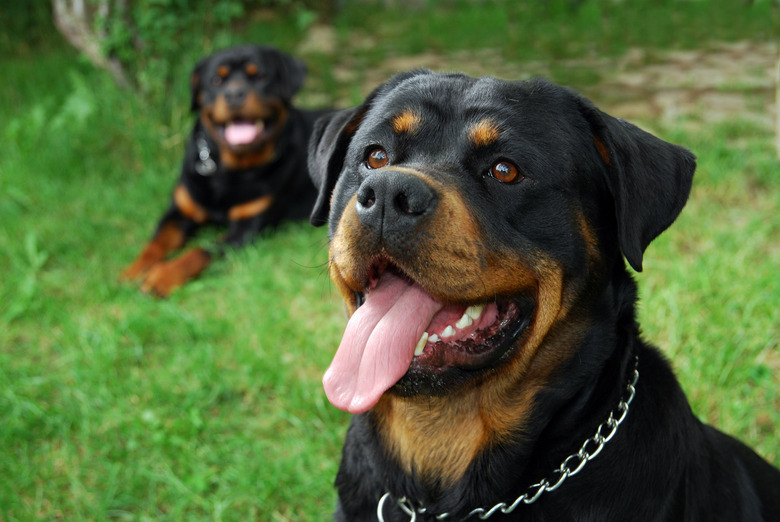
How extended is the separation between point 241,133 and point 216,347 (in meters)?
1.93

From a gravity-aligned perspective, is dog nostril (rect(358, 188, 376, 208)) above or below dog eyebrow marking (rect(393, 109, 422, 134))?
below

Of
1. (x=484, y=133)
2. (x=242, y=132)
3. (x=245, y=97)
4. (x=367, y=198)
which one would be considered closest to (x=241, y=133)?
(x=242, y=132)

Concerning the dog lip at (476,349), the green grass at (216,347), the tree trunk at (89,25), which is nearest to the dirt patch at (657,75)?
the green grass at (216,347)

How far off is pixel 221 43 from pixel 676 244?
3969mm

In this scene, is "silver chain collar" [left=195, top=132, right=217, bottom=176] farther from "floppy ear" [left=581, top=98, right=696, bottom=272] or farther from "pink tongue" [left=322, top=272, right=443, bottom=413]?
"floppy ear" [left=581, top=98, right=696, bottom=272]

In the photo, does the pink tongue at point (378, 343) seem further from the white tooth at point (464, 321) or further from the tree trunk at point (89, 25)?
the tree trunk at point (89, 25)

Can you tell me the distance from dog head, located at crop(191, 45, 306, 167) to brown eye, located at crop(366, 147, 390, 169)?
9.55 ft

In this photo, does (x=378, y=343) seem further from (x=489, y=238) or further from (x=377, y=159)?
(x=377, y=159)

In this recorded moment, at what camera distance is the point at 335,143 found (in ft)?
7.50

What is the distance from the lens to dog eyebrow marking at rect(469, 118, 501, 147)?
1.93 meters

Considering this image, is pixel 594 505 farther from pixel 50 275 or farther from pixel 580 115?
pixel 50 275

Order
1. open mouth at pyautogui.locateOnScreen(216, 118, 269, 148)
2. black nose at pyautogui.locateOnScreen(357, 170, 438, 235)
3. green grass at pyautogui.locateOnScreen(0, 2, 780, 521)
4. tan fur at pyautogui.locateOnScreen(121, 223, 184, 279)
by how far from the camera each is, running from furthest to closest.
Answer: open mouth at pyautogui.locateOnScreen(216, 118, 269, 148) → tan fur at pyautogui.locateOnScreen(121, 223, 184, 279) → green grass at pyautogui.locateOnScreen(0, 2, 780, 521) → black nose at pyautogui.locateOnScreen(357, 170, 438, 235)

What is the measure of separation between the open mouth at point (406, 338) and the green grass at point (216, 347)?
0.93 metres

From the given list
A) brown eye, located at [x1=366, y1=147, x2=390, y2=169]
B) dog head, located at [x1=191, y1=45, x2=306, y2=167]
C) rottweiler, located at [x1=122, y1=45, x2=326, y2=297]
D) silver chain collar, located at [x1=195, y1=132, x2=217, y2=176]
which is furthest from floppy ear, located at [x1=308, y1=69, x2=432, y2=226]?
silver chain collar, located at [x1=195, y1=132, x2=217, y2=176]
